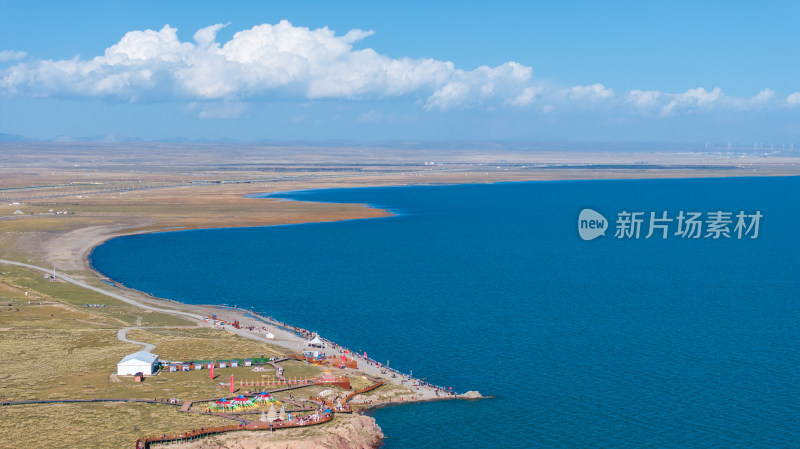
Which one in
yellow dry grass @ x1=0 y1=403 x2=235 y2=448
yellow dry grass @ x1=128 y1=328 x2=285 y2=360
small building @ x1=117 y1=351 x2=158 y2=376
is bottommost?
yellow dry grass @ x1=0 y1=403 x2=235 y2=448

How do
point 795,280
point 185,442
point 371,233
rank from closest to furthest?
point 185,442 < point 795,280 < point 371,233

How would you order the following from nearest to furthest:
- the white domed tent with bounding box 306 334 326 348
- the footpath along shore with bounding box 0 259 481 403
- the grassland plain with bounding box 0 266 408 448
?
the grassland plain with bounding box 0 266 408 448 → the footpath along shore with bounding box 0 259 481 403 → the white domed tent with bounding box 306 334 326 348

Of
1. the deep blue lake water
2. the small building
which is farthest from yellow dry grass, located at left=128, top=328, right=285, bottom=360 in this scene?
the deep blue lake water

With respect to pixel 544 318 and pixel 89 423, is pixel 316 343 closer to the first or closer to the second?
pixel 89 423

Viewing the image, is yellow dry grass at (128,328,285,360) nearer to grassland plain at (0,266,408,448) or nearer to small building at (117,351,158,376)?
grassland plain at (0,266,408,448)

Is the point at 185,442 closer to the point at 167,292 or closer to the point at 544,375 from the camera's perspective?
the point at 544,375

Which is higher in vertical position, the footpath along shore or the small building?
the small building

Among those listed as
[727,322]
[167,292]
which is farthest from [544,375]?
[167,292]

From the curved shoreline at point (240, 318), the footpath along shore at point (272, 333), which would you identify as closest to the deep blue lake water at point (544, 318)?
the curved shoreline at point (240, 318)
